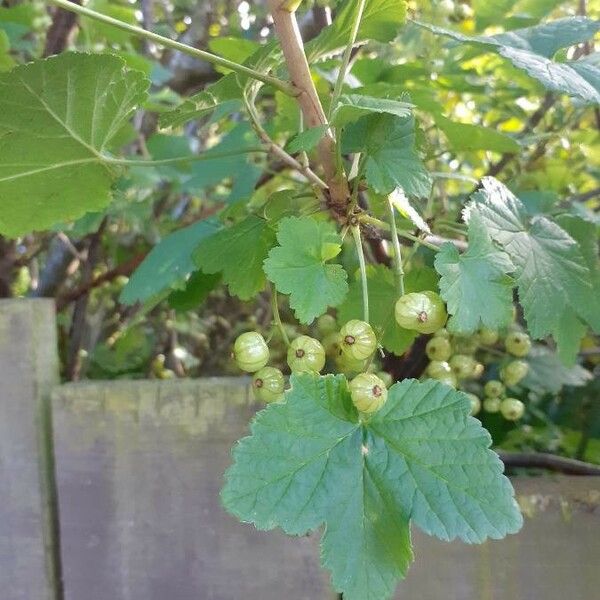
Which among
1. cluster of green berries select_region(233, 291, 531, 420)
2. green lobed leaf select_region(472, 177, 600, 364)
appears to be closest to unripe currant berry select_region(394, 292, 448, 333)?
cluster of green berries select_region(233, 291, 531, 420)

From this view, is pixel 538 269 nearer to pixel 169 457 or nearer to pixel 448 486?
pixel 448 486

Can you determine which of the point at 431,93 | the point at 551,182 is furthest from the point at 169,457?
the point at 551,182

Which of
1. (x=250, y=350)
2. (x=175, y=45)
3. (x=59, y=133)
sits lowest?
(x=250, y=350)

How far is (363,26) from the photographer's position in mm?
732

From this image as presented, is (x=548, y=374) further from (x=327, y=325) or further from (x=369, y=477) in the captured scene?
(x=369, y=477)

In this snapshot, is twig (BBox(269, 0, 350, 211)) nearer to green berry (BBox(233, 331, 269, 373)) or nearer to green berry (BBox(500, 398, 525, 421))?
green berry (BBox(233, 331, 269, 373))

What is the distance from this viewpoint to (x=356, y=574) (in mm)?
561

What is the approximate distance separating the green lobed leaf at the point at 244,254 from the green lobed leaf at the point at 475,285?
20 centimetres

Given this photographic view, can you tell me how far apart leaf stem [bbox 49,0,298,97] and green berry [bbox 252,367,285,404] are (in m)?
0.27

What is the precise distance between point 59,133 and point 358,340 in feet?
1.17

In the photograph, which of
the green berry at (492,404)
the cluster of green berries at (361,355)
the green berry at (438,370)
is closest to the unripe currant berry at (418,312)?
the cluster of green berries at (361,355)

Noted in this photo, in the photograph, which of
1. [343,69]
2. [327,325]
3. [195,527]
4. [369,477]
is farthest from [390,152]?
[195,527]

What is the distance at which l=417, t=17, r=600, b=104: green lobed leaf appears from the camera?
0.67 m

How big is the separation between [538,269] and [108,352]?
103 centimetres
